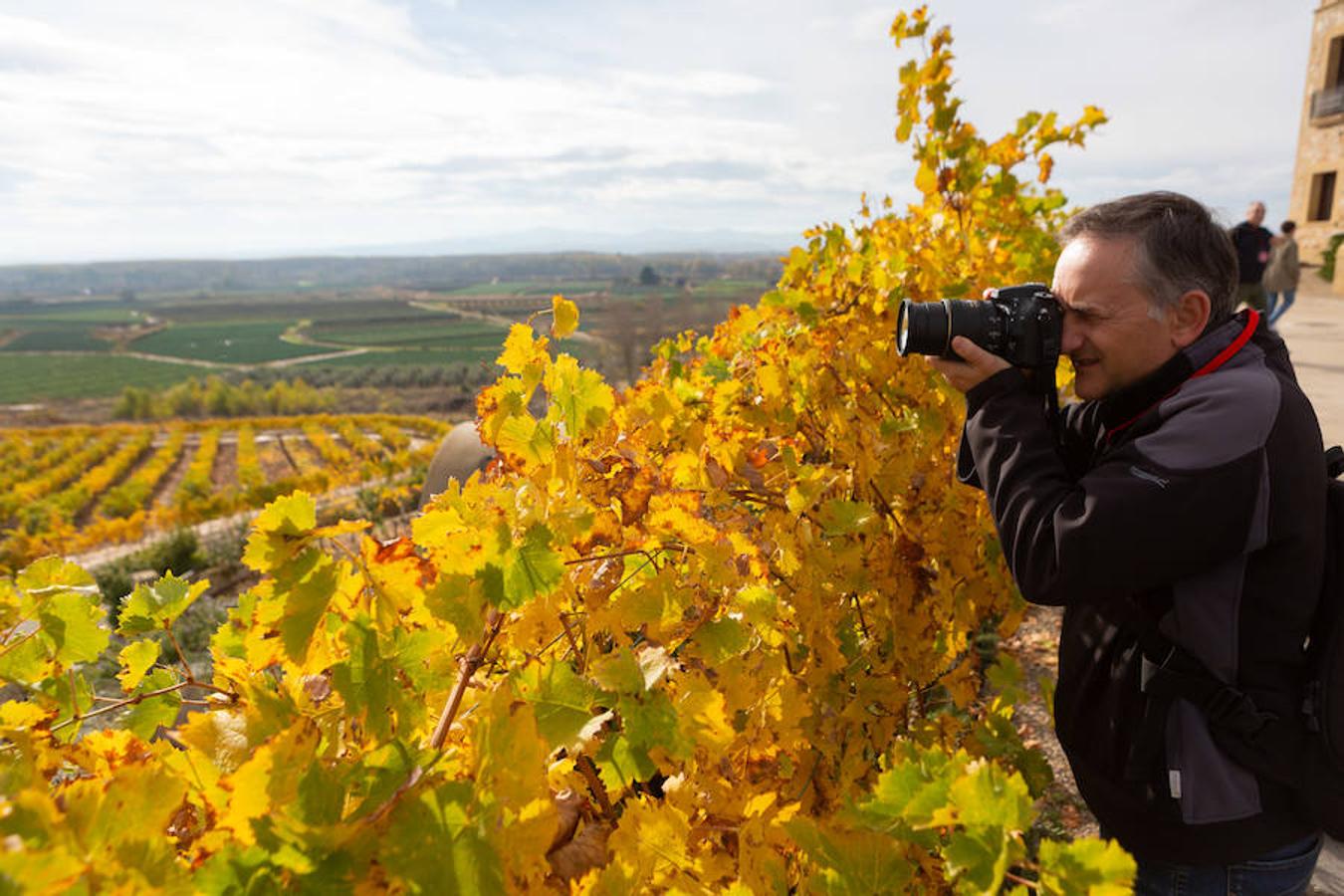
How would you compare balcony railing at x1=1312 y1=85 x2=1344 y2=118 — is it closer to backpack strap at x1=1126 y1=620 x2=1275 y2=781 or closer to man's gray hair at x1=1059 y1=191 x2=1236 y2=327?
man's gray hair at x1=1059 y1=191 x2=1236 y2=327

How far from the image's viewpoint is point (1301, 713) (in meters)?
1.20

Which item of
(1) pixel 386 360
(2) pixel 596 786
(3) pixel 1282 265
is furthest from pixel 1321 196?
(1) pixel 386 360

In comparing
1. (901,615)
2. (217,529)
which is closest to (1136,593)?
(901,615)

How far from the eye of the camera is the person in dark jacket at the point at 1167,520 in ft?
3.65

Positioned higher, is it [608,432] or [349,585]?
[608,432]

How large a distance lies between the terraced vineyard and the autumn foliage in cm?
2277

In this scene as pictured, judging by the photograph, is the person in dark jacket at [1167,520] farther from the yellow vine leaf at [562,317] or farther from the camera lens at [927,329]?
the yellow vine leaf at [562,317]

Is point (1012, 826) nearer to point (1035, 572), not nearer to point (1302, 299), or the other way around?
point (1035, 572)

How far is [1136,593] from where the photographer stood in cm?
125

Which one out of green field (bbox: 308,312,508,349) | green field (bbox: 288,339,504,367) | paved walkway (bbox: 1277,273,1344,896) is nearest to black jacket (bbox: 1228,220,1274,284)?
paved walkway (bbox: 1277,273,1344,896)

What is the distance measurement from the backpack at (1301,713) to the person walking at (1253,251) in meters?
7.42

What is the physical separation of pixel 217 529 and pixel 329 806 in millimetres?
19917

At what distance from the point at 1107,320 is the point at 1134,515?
376 millimetres

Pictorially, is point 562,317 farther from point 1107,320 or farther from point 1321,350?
point 1321,350
